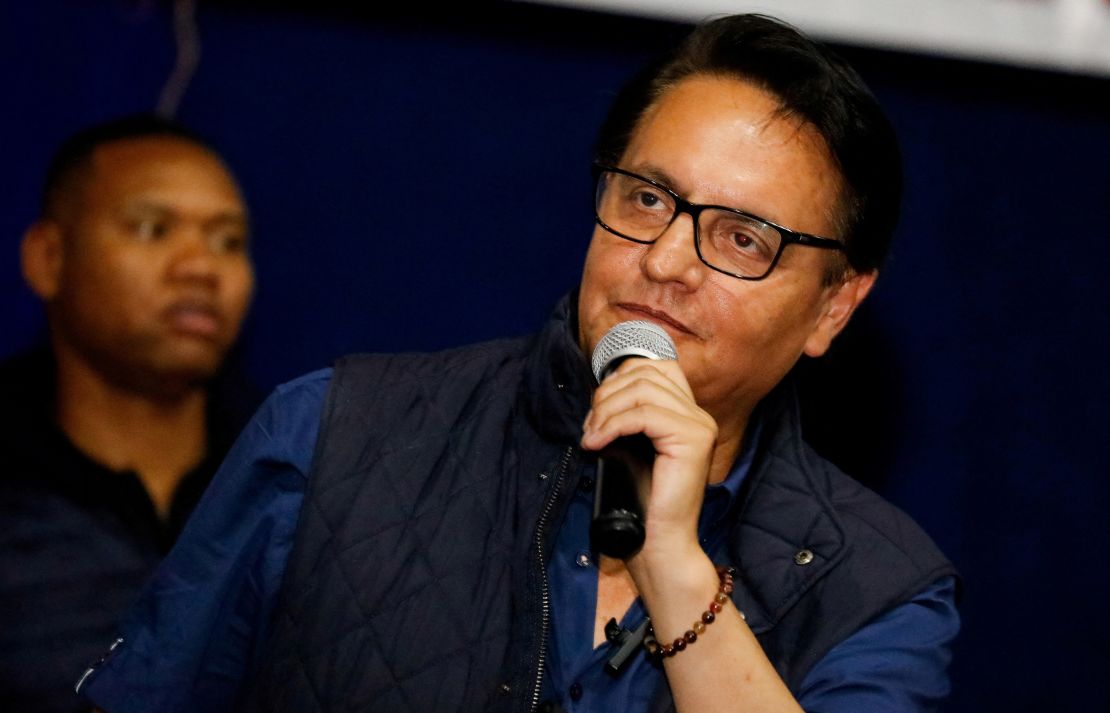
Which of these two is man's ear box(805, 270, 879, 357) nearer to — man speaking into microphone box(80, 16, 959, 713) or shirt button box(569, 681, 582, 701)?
man speaking into microphone box(80, 16, 959, 713)

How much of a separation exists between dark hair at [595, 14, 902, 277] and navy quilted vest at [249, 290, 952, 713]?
35 cm

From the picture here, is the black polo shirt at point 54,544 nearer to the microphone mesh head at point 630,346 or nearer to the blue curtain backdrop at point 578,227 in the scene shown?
the blue curtain backdrop at point 578,227

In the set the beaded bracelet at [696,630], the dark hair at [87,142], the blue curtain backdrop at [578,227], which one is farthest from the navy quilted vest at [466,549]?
the dark hair at [87,142]

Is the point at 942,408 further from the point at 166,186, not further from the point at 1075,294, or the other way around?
the point at 166,186

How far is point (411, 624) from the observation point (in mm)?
1394

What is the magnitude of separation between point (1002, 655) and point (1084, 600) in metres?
0.23

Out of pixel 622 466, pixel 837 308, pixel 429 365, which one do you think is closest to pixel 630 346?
pixel 622 466

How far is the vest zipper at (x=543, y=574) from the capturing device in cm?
137

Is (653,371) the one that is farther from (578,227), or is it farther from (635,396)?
(578,227)

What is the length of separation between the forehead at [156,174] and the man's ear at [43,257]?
0.11 metres

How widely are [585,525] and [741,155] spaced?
549 millimetres

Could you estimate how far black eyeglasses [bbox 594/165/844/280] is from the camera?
1429 mm

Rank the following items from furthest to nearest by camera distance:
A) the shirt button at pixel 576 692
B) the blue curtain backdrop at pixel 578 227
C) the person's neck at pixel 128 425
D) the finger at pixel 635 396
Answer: the blue curtain backdrop at pixel 578 227
the person's neck at pixel 128 425
the shirt button at pixel 576 692
the finger at pixel 635 396

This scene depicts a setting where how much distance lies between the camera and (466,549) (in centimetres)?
144
